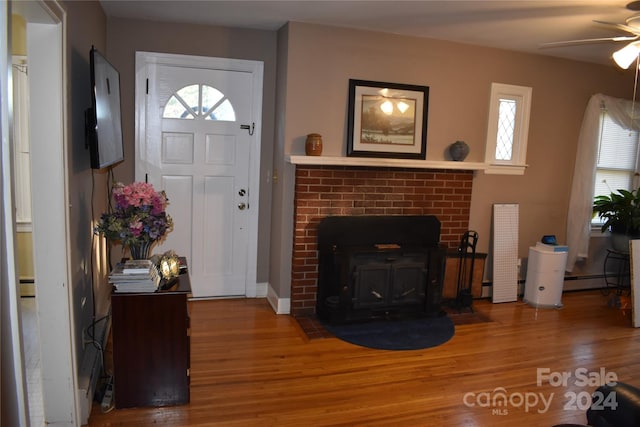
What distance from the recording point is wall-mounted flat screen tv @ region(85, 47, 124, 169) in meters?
2.37

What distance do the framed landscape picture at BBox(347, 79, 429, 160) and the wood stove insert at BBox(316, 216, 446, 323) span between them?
22.9 inches

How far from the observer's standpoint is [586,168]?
190 inches

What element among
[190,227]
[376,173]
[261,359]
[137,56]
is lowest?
[261,359]

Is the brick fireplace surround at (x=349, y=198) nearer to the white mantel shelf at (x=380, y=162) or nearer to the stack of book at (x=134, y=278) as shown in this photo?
the white mantel shelf at (x=380, y=162)

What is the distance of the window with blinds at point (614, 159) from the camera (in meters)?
4.98

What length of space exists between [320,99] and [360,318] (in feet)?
5.97

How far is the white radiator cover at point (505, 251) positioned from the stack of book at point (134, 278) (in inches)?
131

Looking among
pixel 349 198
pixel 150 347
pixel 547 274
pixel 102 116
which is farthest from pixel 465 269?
pixel 102 116

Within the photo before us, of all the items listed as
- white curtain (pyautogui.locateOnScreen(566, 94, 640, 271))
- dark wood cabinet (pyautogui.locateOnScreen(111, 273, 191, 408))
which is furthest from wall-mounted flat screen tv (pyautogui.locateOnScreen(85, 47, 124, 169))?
white curtain (pyautogui.locateOnScreen(566, 94, 640, 271))

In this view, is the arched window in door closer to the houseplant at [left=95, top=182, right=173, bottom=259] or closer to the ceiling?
the ceiling

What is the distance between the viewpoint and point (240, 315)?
3928 mm

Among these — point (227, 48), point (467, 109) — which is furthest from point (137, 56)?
point (467, 109)

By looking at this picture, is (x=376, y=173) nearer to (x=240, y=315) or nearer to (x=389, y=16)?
(x=389, y=16)

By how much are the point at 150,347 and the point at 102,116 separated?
4.13 feet
